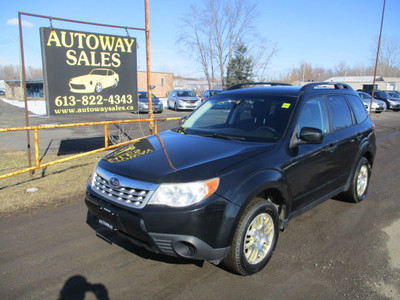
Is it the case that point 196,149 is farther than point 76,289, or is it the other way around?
point 196,149

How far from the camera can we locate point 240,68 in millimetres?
38750

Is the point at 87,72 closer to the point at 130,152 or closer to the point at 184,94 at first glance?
the point at 130,152

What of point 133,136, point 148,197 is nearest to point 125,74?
point 133,136

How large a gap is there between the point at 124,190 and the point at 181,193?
56 cm

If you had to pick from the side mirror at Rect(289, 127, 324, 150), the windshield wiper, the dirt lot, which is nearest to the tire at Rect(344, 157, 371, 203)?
the dirt lot

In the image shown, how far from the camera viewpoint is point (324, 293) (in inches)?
111

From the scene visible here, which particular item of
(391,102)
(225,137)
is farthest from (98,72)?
(391,102)

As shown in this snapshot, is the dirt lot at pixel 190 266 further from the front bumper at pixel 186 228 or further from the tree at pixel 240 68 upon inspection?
the tree at pixel 240 68

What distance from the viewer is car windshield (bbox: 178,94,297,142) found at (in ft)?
11.7

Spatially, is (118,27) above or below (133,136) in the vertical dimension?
above

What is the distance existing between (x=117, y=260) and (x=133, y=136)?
8.93 meters

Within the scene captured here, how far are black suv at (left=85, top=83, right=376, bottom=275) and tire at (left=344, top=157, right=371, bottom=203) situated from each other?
184mm

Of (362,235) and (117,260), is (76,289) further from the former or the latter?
(362,235)

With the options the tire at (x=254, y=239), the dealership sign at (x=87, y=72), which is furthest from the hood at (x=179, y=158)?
the dealership sign at (x=87, y=72)
